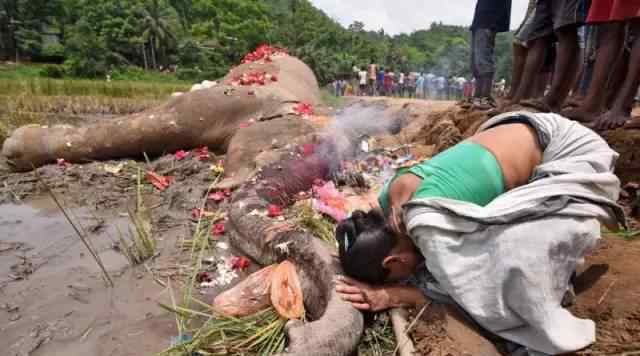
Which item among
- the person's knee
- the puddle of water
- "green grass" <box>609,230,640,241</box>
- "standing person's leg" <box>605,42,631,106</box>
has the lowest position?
the puddle of water

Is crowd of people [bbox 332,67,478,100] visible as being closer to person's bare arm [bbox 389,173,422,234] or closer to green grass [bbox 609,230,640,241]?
green grass [bbox 609,230,640,241]

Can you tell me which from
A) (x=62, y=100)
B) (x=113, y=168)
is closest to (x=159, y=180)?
(x=113, y=168)

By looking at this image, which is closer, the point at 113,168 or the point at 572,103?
the point at 572,103

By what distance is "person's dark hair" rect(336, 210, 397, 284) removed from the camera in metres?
2.29

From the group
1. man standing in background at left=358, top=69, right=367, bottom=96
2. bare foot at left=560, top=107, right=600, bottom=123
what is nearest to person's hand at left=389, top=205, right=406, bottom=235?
bare foot at left=560, top=107, right=600, bottom=123

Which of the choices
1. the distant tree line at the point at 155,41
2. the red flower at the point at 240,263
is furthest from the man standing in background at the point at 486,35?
the distant tree line at the point at 155,41

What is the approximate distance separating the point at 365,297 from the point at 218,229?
1.95 meters

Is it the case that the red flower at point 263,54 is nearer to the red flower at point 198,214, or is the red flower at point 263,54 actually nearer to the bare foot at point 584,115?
Result: the red flower at point 198,214

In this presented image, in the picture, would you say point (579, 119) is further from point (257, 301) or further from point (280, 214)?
point (257, 301)

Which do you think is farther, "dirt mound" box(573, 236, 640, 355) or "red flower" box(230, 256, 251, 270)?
"red flower" box(230, 256, 251, 270)

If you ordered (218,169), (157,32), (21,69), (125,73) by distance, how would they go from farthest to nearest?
(157,32) < (125,73) < (21,69) < (218,169)

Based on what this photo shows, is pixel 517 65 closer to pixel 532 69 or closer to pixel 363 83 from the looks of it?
pixel 532 69

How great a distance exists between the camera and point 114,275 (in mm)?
3191

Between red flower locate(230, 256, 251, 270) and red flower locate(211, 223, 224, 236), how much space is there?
494 millimetres
